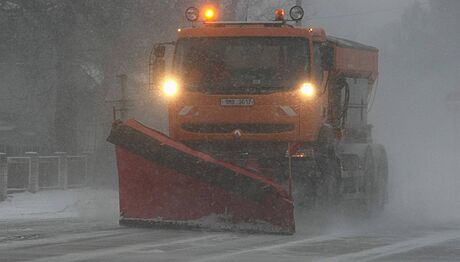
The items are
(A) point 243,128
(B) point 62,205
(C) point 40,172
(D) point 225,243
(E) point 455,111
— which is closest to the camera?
(D) point 225,243

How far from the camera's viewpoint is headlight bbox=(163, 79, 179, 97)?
623 inches

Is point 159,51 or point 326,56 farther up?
point 159,51

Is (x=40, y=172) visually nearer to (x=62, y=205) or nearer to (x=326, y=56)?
(x=62, y=205)

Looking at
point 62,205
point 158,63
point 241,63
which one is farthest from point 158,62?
point 62,205

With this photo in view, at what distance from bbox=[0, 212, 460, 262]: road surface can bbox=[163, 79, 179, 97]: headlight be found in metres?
2.06

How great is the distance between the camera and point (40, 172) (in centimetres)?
2694

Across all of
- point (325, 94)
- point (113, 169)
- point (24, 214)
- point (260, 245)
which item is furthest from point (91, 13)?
point (260, 245)

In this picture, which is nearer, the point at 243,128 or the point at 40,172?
the point at 243,128

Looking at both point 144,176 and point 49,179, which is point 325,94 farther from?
point 49,179

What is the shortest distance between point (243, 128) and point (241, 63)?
95cm

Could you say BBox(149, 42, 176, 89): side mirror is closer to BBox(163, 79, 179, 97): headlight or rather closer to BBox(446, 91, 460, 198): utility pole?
BBox(163, 79, 179, 97): headlight

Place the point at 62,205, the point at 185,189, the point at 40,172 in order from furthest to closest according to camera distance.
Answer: the point at 40,172 → the point at 62,205 → the point at 185,189

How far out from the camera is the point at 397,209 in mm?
21469

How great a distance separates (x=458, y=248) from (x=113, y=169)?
18.0m
